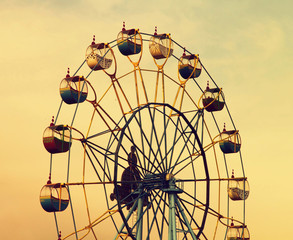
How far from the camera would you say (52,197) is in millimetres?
35500

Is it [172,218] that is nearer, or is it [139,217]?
[172,218]

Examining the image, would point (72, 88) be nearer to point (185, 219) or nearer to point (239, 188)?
point (185, 219)

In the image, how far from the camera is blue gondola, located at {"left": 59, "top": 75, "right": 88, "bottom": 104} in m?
37.1

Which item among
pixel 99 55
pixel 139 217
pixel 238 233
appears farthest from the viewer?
pixel 238 233

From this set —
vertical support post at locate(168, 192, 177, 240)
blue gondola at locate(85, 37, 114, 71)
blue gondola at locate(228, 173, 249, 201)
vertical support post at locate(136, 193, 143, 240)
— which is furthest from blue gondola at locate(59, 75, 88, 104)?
blue gondola at locate(228, 173, 249, 201)

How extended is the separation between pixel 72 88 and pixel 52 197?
4686mm

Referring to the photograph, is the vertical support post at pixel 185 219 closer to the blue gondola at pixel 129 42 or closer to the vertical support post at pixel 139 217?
the vertical support post at pixel 139 217

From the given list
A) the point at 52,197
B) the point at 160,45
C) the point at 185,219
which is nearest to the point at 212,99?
the point at 160,45

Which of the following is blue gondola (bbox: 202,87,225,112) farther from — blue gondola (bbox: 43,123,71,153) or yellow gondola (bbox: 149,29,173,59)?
blue gondola (bbox: 43,123,71,153)

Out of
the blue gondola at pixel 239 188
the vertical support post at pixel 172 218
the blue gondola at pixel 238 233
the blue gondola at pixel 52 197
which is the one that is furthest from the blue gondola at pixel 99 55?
the blue gondola at pixel 238 233

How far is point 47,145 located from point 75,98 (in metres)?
2.49

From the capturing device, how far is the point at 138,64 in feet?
127

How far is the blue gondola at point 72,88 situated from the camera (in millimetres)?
37125

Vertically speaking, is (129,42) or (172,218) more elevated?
(129,42)
